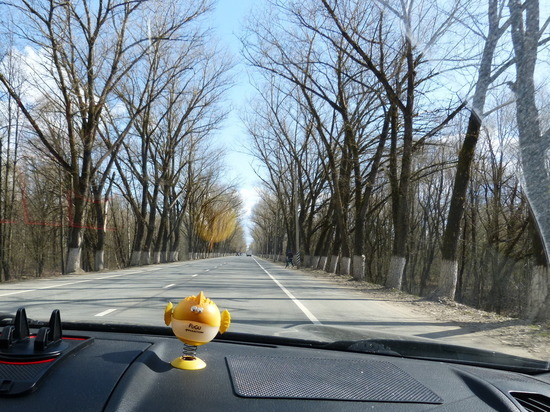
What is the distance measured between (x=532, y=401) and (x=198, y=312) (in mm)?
1565

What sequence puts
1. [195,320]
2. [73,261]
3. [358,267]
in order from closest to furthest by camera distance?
[195,320] < [358,267] < [73,261]

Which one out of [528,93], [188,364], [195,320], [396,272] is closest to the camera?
[195,320]

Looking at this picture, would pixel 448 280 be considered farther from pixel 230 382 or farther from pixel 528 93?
pixel 230 382

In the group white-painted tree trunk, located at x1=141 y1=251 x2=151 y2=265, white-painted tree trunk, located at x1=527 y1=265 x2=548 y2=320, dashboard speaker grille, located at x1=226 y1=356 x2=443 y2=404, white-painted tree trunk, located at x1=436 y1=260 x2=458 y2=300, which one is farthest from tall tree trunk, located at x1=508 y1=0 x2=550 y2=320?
white-painted tree trunk, located at x1=141 y1=251 x2=151 y2=265

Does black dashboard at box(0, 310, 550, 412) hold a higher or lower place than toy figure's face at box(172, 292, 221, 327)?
lower

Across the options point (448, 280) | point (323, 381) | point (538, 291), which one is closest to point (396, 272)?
point (448, 280)

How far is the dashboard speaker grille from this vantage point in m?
1.97

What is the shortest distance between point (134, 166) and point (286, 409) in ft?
126

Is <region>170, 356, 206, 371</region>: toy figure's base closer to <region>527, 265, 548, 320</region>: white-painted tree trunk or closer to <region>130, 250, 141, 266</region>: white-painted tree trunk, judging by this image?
<region>527, 265, 548, 320</region>: white-painted tree trunk

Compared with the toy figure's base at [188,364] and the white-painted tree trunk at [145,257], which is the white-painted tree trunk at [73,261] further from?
the toy figure's base at [188,364]

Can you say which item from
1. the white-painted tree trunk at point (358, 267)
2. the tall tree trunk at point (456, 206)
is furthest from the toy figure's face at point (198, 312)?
the white-painted tree trunk at point (358, 267)

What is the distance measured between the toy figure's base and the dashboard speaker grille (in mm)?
144

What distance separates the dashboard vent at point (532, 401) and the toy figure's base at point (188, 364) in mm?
1401

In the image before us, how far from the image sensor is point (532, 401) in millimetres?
2207
